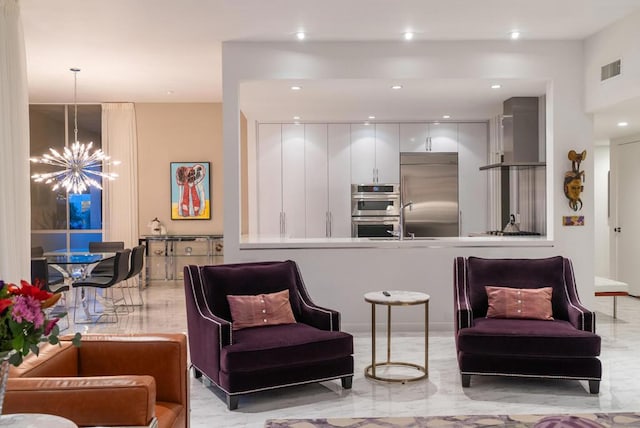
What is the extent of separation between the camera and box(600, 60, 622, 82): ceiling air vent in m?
5.42

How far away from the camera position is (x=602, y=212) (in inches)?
364

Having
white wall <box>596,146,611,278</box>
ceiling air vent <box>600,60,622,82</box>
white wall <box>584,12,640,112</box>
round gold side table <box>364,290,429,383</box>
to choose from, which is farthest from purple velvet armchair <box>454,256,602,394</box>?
white wall <box>596,146,611,278</box>

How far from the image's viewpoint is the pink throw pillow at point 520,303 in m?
4.53

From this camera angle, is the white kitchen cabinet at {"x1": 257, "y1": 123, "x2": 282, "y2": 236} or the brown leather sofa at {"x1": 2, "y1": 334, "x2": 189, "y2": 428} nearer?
the brown leather sofa at {"x1": 2, "y1": 334, "x2": 189, "y2": 428}

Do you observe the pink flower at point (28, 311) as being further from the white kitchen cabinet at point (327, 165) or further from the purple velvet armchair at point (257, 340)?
the white kitchen cabinet at point (327, 165)

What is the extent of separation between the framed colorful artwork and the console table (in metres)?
0.42

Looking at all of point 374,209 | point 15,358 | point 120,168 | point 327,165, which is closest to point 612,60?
point 374,209

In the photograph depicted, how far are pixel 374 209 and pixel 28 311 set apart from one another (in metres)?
7.24

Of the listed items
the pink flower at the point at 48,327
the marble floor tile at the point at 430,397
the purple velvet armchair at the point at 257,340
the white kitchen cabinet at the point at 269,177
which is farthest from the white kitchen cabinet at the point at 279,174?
the pink flower at the point at 48,327

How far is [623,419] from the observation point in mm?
3553

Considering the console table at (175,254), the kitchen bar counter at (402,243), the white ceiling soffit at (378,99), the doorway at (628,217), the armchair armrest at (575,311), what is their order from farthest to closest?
1. the console table at (175,254)
2. the doorway at (628,217)
3. the white ceiling soffit at (378,99)
4. the kitchen bar counter at (402,243)
5. the armchair armrest at (575,311)

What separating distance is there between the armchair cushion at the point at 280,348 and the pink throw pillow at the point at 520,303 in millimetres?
1241

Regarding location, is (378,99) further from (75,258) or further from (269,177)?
(75,258)

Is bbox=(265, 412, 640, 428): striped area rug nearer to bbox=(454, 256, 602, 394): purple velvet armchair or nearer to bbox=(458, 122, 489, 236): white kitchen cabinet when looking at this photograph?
bbox=(454, 256, 602, 394): purple velvet armchair
